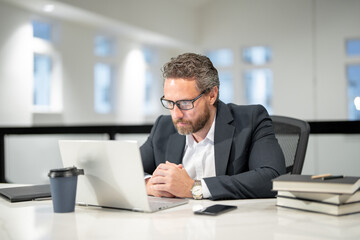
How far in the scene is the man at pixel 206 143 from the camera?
1766mm

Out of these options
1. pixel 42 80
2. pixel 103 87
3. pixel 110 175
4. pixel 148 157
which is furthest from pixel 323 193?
pixel 103 87

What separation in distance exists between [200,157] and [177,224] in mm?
843

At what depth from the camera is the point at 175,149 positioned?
2168 millimetres

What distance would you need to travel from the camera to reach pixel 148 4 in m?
11.3

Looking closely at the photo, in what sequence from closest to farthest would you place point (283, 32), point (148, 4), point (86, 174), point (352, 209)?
1. point (352, 209)
2. point (86, 174)
3. point (148, 4)
4. point (283, 32)

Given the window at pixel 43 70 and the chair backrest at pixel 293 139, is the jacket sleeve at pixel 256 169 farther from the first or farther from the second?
the window at pixel 43 70

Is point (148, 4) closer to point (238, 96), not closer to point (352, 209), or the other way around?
point (238, 96)

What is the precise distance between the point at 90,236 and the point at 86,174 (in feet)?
1.26

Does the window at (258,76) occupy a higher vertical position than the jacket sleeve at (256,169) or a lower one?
higher

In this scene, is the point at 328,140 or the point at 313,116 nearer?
the point at 328,140

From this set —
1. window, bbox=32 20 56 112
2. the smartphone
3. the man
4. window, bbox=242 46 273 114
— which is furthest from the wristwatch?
window, bbox=242 46 273 114

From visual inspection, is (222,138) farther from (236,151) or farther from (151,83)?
(151,83)

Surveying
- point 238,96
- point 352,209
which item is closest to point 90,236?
point 352,209

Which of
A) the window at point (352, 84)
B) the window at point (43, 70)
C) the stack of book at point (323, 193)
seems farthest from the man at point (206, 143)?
the window at point (352, 84)
